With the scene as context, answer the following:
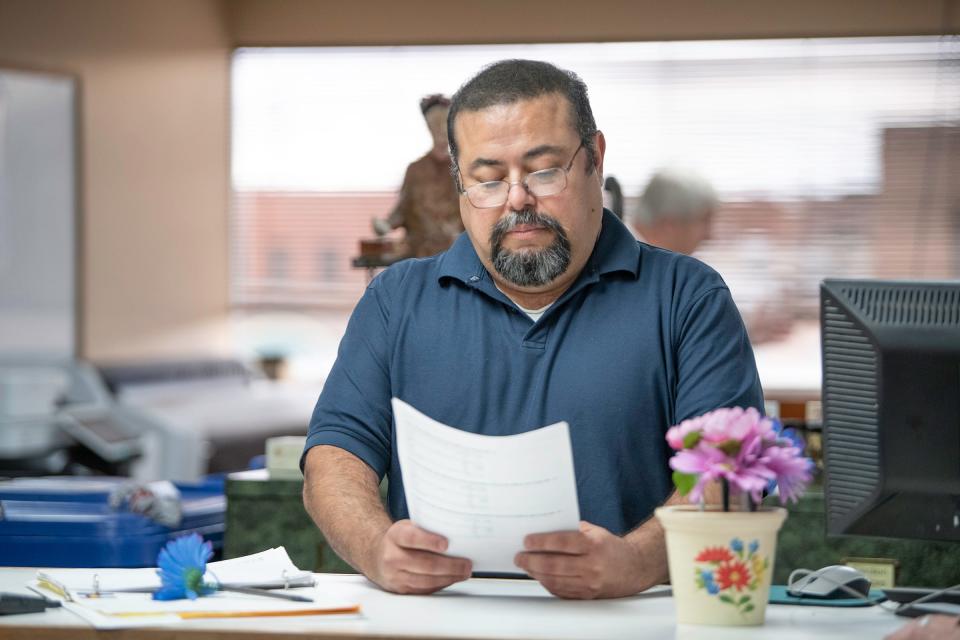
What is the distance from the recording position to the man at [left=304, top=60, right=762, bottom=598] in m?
2.01

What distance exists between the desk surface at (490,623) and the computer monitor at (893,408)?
0.45ft

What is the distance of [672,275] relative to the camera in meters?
2.07

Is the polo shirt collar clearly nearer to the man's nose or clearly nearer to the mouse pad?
the man's nose

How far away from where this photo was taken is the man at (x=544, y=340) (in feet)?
6.59

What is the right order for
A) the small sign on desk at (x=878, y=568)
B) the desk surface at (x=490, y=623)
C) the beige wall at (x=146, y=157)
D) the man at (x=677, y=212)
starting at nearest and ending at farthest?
1. the desk surface at (x=490, y=623)
2. the small sign on desk at (x=878, y=568)
3. the man at (x=677, y=212)
4. the beige wall at (x=146, y=157)

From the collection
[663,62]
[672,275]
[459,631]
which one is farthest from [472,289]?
[663,62]

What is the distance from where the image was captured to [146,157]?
669 centimetres

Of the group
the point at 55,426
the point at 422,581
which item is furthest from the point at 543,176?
the point at 55,426

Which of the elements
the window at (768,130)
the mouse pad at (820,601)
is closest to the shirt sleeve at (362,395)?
the mouse pad at (820,601)

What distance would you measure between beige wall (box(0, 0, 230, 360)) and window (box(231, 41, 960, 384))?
1.74 ft

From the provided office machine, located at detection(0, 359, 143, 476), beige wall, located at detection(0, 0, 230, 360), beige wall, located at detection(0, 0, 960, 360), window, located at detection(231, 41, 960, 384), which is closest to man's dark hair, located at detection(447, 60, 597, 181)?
office machine, located at detection(0, 359, 143, 476)

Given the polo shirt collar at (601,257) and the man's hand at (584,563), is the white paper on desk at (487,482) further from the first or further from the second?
the polo shirt collar at (601,257)

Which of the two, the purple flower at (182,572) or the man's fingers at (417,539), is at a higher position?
the man's fingers at (417,539)

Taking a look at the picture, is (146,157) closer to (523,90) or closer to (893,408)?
Result: (523,90)
